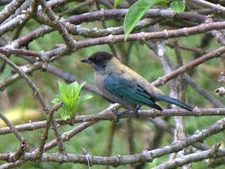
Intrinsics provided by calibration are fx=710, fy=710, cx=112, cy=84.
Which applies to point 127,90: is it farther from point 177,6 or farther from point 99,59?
point 177,6

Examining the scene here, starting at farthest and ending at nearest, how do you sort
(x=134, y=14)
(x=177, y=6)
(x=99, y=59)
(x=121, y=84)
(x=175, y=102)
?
1. (x=99, y=59)
2. (x=121, y=84)
3. (x=175, y=102)
4. (x=177, y=6)
5. (x=134, y=14)

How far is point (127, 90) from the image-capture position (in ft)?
21.0

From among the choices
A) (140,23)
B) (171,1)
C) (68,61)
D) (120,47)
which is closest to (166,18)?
(140,23)

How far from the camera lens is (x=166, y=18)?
539 cm

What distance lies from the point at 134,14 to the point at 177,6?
623mm

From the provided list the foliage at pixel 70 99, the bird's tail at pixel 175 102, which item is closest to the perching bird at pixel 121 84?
the bird's tail at pixel 175 102

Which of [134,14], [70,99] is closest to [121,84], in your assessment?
[70,99]

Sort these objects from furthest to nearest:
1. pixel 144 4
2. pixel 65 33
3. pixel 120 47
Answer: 1. pixel 120 47
2. pixel 65 33
3. pixel 144 4

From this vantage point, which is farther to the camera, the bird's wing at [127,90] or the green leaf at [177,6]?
the bird's wing at [127,90]

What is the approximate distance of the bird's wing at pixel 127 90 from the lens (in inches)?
243

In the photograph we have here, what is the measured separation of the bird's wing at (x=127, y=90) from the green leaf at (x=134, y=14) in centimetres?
190

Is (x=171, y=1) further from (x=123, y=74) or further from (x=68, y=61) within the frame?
(x=68, y=61)

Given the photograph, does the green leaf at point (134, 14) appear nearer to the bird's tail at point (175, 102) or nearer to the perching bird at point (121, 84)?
the bird's tail at point (175, 102)

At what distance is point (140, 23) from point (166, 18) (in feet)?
0.67
